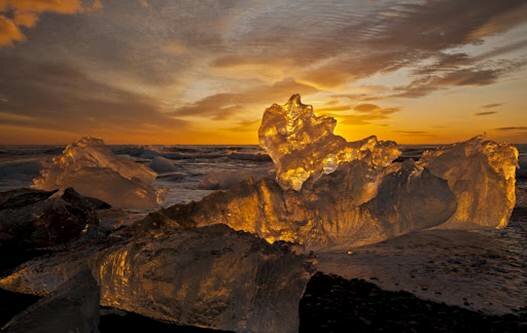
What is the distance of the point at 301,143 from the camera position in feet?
11.6

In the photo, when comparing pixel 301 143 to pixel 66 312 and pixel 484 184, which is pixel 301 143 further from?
pixel 66 312

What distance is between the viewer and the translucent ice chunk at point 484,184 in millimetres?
2619

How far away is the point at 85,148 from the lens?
4.79m

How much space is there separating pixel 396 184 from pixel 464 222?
72 cm

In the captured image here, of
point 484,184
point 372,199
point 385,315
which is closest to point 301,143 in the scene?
point 372,199

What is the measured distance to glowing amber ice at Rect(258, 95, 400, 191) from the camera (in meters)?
3.18

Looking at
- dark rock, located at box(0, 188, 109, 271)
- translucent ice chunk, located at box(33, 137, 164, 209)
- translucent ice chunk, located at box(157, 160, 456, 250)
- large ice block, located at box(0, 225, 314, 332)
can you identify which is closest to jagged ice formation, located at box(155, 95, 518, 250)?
translucent ice chunk, located at box(157, 160, 456, 250)

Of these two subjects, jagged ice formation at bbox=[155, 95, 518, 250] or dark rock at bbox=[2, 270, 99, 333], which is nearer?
dark rock at bbox=[2, 270, 99, 333]

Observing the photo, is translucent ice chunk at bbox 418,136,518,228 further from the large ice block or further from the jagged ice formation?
the large ice block

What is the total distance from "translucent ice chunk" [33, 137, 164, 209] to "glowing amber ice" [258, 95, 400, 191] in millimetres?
1582

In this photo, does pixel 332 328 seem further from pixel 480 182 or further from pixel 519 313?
pixel 480 182

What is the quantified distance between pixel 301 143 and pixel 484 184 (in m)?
1.65

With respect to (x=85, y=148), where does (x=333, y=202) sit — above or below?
below

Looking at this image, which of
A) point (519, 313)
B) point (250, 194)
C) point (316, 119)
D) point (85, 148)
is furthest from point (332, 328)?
point (85, 148)
